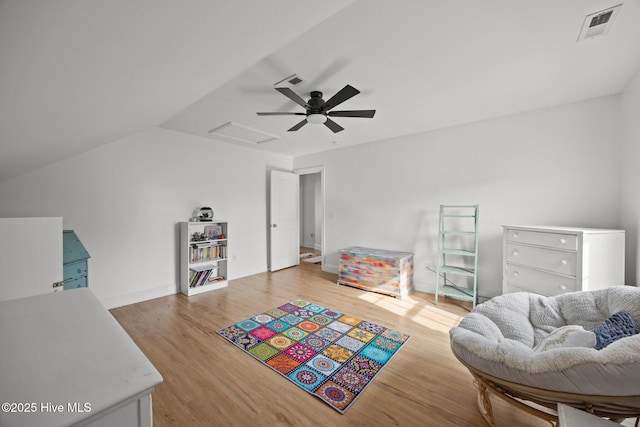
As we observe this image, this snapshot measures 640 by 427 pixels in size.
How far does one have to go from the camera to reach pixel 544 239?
230cm

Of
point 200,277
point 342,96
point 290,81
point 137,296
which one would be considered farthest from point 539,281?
point 137,296

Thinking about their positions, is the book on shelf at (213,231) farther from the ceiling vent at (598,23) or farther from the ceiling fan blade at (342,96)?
the ceiling vent at (598,23)

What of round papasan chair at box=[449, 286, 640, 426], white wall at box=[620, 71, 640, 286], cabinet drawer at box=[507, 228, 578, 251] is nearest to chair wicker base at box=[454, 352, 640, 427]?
round papasan chair at box=[449, 286, 640, 426]

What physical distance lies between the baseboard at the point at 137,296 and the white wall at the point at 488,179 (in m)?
2.92

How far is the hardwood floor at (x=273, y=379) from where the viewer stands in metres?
1.49

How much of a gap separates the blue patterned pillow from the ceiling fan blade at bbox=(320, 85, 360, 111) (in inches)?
82.5

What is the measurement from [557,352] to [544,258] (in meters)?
1.61

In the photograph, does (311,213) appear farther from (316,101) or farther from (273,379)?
(273,379)

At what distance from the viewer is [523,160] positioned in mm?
2912

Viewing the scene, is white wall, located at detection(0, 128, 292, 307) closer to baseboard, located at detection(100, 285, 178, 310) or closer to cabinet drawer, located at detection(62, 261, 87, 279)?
baseboard, located at detection(100, 285, 178, 310)

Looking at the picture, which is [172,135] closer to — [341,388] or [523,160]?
[341,388]

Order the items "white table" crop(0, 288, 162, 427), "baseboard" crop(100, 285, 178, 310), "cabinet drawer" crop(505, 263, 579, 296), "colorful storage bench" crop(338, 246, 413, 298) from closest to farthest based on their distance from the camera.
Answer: "white table" crop(0, 288, 162, 427) → "cabinet drawer" crop(505, 263, 579, 296) → "baseboard" crop(100, 285, 178, 310) → "colorful storage bench" crop(338, 246, 413, 298)

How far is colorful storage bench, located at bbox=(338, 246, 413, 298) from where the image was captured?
3.47 meters

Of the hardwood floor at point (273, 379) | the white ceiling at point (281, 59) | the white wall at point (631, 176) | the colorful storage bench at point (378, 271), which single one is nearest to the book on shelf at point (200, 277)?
the hardwood floor at point (273, 379)
